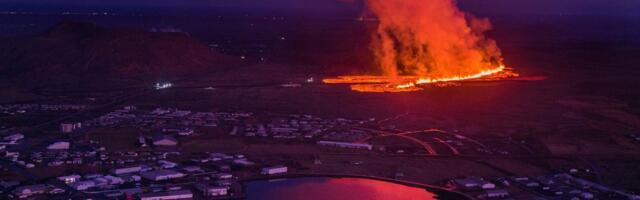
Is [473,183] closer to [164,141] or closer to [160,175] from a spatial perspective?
[160,175]

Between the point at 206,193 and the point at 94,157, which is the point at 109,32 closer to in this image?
the point at 94,157

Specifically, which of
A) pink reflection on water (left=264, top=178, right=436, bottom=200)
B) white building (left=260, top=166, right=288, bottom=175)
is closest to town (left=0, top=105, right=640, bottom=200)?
white building (left=260, top=166, right=288, bottom=175)

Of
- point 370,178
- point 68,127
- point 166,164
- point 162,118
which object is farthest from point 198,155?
point 162,118

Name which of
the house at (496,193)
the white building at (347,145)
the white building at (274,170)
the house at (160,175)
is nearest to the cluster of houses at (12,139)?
the house at (160,175)

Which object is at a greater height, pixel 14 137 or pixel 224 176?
pixel 14 137

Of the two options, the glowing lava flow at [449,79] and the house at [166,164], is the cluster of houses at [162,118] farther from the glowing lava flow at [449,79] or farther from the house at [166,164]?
the glowing lava flow at [449,79]

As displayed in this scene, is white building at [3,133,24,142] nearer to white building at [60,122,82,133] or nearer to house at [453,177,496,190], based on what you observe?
white building at [60,122,82,133]

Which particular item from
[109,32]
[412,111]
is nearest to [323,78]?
[412,111]
